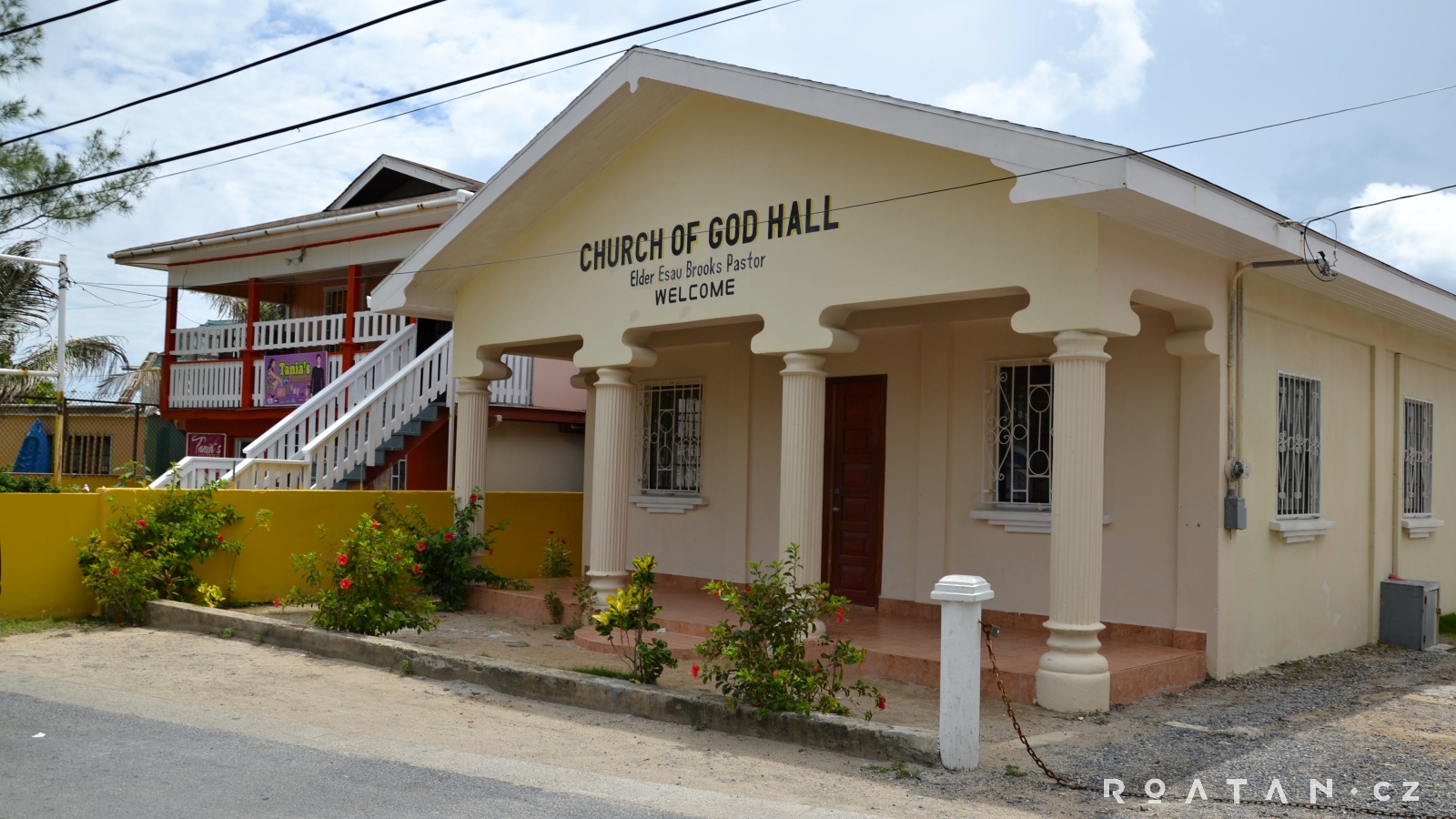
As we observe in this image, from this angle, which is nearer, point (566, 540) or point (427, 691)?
point (427, 691)

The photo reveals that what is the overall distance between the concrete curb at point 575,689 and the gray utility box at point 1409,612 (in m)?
7.29

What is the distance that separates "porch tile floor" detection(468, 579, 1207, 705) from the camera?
27.7 feet

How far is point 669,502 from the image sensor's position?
44.9 ft

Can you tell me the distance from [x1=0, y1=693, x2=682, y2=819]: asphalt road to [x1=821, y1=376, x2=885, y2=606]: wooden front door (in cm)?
626

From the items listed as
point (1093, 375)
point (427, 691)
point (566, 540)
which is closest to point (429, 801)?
point (427, 691)

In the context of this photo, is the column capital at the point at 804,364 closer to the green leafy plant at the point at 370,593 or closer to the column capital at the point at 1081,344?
the column capital at the point at 1081,344

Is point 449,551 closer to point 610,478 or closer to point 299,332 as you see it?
point 610,478

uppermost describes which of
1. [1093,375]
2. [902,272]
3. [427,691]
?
[902,272]

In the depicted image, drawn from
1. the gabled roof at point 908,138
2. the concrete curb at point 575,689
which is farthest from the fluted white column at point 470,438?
the concrete curb at point 575,689

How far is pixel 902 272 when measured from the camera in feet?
29.4

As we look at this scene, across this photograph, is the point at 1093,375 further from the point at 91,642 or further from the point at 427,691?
the point at 91,642

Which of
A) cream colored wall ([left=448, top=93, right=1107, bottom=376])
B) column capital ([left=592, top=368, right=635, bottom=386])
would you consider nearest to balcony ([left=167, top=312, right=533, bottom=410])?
cream colored wall ([left=448, top=93, right=1107, bottom=376])

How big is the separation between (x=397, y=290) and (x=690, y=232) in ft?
13.5

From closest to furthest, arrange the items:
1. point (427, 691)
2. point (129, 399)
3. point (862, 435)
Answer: point (427, 691)
point (862, 435)
point (129, 399)
